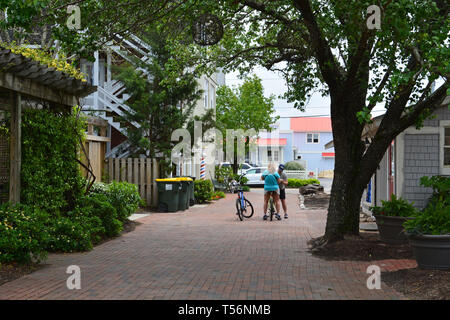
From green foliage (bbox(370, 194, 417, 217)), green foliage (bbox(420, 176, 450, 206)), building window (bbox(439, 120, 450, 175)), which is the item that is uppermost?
building window (bbox(439, 120, 450, 175))

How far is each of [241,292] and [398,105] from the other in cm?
563

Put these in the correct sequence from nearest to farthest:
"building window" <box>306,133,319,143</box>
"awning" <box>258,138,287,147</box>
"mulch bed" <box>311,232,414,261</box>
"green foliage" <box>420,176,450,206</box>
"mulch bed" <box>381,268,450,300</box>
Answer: "mulch bed" <box>381,268,450,300</box>
"mulch bed" <box>311,232,414,261</box>
"green foliage" <box>420,176,450,206</box>
"awning" <box>258,138,287,147</box>
"building window" <box>306,133,319,143</box>

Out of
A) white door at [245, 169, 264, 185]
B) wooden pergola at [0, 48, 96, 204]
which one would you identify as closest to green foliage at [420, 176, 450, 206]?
wooden pergola at [0, 48, 96, 204]

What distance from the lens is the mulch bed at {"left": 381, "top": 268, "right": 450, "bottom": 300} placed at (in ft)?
21.9

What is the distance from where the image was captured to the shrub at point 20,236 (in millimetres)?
8047

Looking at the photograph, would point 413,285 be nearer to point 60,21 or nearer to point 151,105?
point 60,21

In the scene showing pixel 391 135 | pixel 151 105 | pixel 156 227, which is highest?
pixel 151 105

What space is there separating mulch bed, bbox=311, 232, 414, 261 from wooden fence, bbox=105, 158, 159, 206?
9535 millimetres

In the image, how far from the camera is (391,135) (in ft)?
34.8

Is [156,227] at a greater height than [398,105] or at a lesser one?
lesser

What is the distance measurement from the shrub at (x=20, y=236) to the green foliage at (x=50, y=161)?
1525 mm

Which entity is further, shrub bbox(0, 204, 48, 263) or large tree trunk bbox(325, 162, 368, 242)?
large tree trunk bbox(325, 162, 368, 242)

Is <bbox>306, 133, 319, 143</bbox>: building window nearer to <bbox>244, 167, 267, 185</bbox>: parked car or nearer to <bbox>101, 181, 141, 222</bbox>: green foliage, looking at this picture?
<bbox>244, 167, 267, 185</bbox>: parked car

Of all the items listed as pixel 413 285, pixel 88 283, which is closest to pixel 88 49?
pixel 88 283
